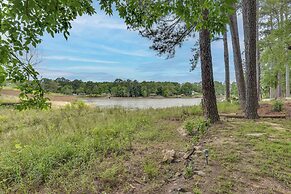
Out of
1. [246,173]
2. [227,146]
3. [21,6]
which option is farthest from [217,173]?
[21,6]

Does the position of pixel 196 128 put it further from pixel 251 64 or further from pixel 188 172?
pixel 251 64

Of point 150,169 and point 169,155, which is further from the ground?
point 169,155

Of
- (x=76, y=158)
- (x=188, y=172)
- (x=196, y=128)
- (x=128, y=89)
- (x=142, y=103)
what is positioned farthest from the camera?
(x=128, y=89)

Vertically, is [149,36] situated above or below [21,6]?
above

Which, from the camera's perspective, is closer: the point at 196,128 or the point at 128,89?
the point at 196,128

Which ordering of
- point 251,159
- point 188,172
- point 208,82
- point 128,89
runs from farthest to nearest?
point 128,89, point 208,82, point 251,159, point 188,172

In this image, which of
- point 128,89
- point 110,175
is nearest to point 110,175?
point 110,175

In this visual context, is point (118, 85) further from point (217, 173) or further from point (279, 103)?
point (217, 173)

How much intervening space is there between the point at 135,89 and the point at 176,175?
20085mm

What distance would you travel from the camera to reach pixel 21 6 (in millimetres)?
1514

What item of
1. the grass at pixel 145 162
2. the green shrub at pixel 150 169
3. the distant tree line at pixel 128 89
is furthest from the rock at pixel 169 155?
the distant tree line at pixel 128 89

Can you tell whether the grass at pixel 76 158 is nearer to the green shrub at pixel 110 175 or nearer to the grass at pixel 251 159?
the green shrub at pixel 110 175

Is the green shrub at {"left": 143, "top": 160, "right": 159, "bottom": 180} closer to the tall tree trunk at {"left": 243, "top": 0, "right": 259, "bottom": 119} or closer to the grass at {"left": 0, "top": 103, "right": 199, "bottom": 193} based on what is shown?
the grass at {"left": 0, "top": 103, "right": 199, "bottom": 193}

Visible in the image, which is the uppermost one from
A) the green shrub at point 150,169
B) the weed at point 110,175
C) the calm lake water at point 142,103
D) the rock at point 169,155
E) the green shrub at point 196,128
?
the calm lake water at point 142,103
